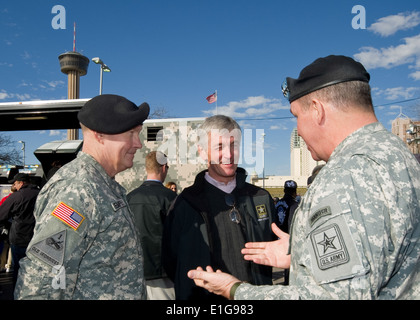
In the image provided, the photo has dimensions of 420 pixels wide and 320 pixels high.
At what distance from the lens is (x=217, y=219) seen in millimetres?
2523

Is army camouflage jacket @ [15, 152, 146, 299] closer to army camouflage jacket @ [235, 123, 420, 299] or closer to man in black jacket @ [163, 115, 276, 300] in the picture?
man in black jacket @ [163, 115, 276, 300]

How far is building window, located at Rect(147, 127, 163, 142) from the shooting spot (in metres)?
10.2

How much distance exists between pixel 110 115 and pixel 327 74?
1.24m

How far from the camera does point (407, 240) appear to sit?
1.20 m

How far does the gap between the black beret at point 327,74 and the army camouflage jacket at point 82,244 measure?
114 cm

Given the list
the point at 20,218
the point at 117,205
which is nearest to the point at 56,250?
the point at 117,205

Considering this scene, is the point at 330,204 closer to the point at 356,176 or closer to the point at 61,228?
the point at 356,176

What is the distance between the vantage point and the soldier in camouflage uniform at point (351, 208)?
111cm

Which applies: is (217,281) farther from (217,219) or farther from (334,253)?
(217,219)

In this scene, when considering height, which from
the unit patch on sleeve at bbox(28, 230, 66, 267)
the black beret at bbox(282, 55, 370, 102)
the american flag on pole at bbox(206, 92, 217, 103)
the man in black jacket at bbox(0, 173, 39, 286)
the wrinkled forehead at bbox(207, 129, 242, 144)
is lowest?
the man in black jacket at bbox(0, 173, 39, 286)

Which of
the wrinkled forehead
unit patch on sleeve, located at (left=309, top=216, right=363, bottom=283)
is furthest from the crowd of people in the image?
the wrinkled forehead

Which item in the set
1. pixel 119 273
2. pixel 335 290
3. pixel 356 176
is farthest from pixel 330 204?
pixel 119 273

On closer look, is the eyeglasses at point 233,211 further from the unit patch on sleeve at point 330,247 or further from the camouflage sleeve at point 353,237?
the unit patch on sleeve at point 330,247

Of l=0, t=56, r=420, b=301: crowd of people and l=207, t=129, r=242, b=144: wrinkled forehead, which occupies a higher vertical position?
l=207, t=129, r=242, b=144: wrinkled forehead
